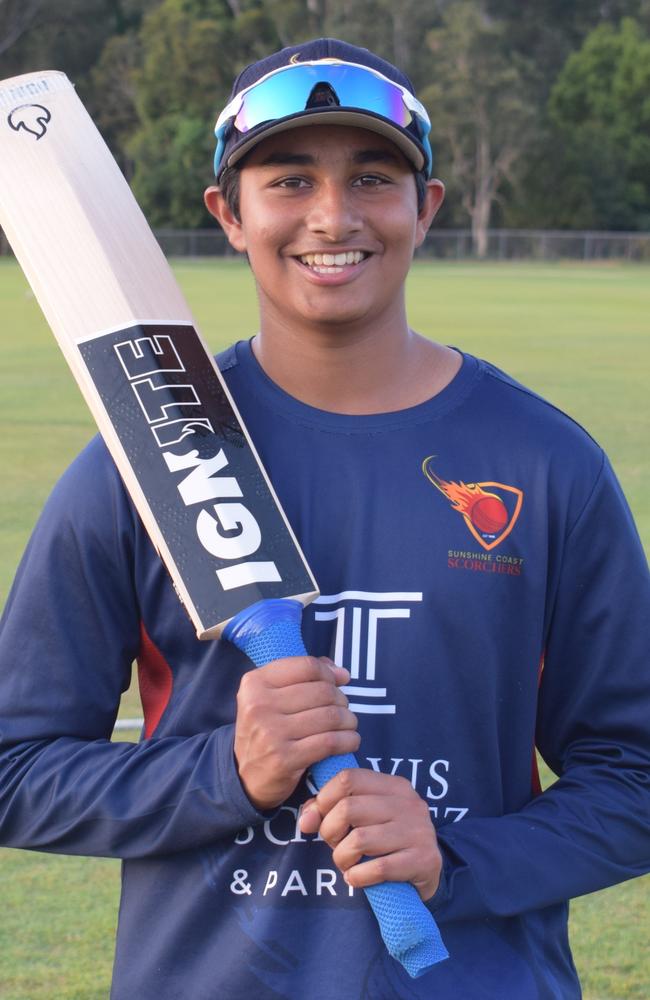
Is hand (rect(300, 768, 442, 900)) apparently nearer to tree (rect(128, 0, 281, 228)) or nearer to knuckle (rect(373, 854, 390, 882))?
knuckle (rect(373, 854, 390, 882))

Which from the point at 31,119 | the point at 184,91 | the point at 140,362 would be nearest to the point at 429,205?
the point at 140,362

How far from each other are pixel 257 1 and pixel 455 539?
213ft

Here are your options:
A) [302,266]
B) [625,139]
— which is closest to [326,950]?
[302,266]

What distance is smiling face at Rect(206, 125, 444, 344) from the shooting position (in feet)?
6.61

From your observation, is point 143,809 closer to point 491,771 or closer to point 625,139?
point 491,771

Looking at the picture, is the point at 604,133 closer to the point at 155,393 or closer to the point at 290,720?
the point at 155,393

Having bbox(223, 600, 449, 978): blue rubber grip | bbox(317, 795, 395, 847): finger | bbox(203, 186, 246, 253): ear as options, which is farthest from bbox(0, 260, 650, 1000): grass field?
bbox(203, 186, 246, 253): ear

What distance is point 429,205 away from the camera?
224 cm

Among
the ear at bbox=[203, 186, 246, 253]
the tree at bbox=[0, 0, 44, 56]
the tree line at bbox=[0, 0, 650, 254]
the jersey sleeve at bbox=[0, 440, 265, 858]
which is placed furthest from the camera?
the tree at bbox=[0, 0, 44, 56]

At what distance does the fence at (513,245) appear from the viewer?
50219 mm

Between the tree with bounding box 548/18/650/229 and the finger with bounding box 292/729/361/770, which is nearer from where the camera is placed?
the finger with bounding box 292/729/361/770

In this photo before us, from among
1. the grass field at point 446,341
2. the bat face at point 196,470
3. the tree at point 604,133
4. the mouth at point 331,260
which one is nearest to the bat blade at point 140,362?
the bat face at point 196,470

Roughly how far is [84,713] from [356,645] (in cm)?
38

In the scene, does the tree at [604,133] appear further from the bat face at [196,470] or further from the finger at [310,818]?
the finger at [310,818]
